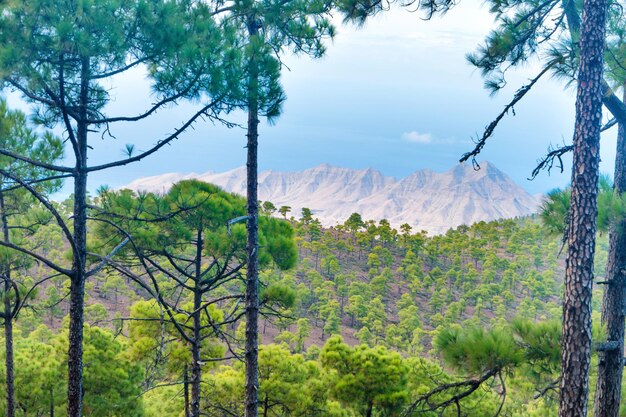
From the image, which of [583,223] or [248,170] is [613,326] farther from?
[248,170]

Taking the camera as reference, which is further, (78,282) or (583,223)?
(78,282)

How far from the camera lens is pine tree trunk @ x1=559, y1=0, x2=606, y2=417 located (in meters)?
2.88

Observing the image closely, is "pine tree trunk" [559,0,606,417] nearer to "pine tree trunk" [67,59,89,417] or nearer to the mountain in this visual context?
"pine tree trunk" [67,59,89,417]

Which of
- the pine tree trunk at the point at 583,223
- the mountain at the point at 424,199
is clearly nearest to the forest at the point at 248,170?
the pine tree trunk at the point at 583,223

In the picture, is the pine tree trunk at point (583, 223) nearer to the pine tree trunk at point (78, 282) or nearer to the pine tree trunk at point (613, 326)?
the pine tree trunk at point (613, 326)

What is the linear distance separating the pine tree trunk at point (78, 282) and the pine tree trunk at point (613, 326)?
3749mm

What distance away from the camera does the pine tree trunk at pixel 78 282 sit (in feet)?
10.4

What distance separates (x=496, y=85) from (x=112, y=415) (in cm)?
940

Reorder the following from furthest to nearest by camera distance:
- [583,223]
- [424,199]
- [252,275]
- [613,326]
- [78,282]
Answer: [424,199], [252,275], [613,326], [78,282], [583,223]

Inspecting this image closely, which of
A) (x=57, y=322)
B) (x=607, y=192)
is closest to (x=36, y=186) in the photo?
(x=607, y=192)

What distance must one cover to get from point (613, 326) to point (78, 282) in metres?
3.91

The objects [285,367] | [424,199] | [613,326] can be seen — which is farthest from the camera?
[424,199]

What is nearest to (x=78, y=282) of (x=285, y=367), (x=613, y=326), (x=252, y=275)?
(x=252, y=275)

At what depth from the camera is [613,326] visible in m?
3.83
